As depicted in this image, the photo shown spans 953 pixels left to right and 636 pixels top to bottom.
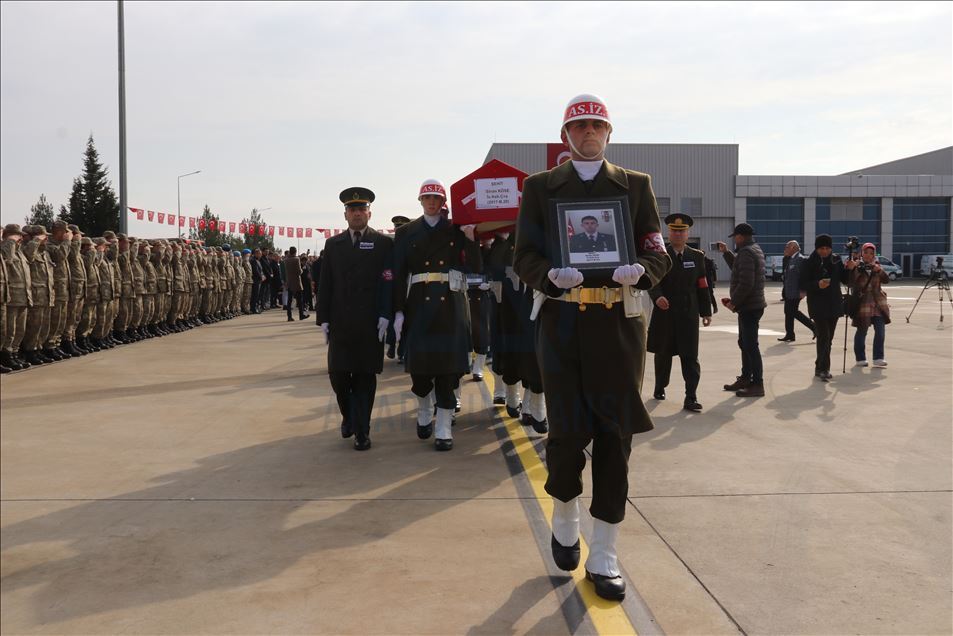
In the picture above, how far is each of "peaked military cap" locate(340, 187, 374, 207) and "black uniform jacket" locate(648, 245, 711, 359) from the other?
331 cm

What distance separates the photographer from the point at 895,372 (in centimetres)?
1102

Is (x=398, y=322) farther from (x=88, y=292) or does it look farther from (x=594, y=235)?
(x=88, y=292)

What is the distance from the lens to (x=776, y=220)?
2457 inches

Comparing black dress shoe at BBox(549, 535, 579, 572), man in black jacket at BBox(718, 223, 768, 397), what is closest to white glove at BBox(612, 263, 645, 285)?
black dress shoe at BBox(549, 535, 579, 572)

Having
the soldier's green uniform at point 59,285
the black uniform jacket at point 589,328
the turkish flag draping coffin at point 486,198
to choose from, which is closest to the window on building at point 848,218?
the soldier's green uniform at point 59,285

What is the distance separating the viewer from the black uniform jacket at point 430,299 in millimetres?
6609

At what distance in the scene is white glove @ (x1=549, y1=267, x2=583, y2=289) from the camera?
11.4ft

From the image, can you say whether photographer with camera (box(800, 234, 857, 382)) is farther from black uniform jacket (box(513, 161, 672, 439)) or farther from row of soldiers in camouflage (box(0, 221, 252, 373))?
row of soldiers in camouflage (box(0, 221, 252, 373))

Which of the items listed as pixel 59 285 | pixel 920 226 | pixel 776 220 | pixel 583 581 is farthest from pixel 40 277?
pixel 920 226

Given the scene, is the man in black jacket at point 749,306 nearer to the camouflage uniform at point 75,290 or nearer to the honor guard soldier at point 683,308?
the honor guard soldier at point 683,308

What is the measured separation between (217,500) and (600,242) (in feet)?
9.69

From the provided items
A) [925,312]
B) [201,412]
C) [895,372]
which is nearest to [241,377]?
[201,412]

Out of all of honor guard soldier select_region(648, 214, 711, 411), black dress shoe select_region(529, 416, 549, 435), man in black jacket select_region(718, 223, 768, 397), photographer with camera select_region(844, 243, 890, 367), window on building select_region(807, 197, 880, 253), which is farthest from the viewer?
window on building select_region(807, 197, 880, 253)

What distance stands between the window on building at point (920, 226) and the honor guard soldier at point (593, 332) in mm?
67995
